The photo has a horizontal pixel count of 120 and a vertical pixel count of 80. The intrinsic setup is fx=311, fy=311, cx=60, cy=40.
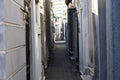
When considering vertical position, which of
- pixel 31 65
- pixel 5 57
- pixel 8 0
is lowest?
pixel 31 65

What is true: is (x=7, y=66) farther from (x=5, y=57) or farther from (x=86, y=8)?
(x=86, y=8)

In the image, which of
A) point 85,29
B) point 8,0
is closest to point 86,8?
point 85,29

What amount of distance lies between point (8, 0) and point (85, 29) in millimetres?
7528

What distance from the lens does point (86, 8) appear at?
10453 millimetres

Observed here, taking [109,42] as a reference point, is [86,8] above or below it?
above

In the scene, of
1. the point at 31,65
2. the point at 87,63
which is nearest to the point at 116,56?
the point at 31,65

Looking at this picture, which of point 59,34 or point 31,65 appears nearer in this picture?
point 31,65

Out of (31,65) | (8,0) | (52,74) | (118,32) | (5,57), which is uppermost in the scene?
(8,0)

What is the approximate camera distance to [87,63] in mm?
10422

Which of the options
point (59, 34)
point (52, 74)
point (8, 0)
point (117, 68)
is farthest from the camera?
point (59, 34)

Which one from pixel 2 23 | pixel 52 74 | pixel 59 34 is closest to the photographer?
pixel 2 23

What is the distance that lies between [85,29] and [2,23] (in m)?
7.84

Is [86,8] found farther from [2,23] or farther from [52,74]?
[2,23]

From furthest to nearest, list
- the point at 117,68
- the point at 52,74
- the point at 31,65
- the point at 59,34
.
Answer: the point at 59,34
the point at 52,74
the point at 31,65
the point at 117,68
